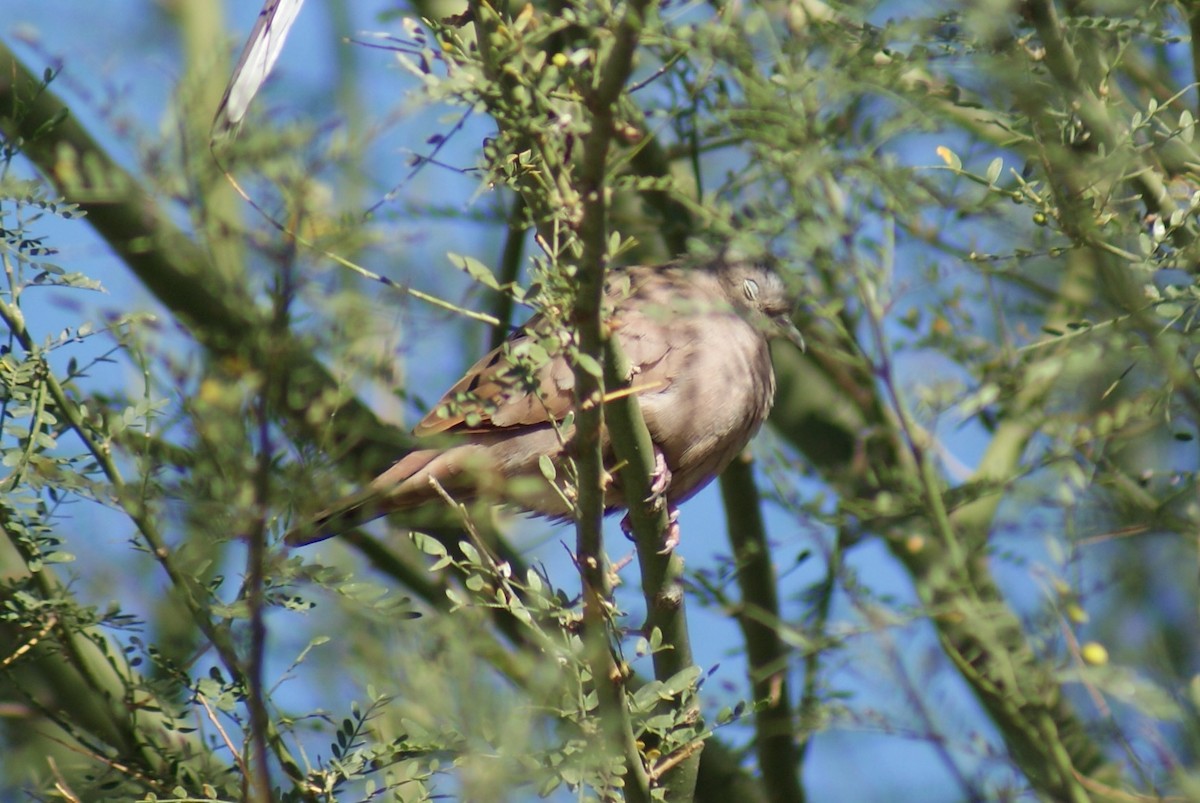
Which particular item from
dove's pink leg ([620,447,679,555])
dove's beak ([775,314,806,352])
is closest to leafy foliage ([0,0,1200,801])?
dove's pink leg ([620,447,679,555])

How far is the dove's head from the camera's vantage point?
549 cm

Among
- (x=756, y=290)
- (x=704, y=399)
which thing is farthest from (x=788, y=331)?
(x=704, y=399)

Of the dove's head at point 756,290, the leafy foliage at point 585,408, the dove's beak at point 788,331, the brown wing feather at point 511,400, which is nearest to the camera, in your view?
the leafy foliage at point 585,408

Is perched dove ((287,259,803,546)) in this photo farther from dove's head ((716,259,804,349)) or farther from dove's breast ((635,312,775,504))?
dove's head ((716,259,804,349))

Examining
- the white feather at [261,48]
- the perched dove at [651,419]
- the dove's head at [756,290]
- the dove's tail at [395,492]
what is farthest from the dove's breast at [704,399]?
the white feather at [261,48]

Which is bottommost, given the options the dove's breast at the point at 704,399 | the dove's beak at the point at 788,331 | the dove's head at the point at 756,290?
the dove's breast at the point at 704,399

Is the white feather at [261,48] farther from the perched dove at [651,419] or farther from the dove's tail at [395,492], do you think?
the dove's tail at [395,492]

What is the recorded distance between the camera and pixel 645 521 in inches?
134

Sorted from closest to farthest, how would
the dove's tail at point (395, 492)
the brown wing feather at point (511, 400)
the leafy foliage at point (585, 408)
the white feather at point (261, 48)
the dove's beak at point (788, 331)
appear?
the leafy foliage at point (585, 408)
the white feather at point (261, 48)
the brown wing feather at point (511, 400)
the dove's tail at point (395, 492)
the dove's beak at point (788, 331)

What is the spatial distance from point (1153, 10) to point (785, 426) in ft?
10.9

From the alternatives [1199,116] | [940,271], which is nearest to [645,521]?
[940,271]

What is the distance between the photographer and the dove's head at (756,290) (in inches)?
216

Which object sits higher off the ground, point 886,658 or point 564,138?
point 564,138

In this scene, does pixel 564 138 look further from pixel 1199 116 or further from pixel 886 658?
pixel 1199 116
